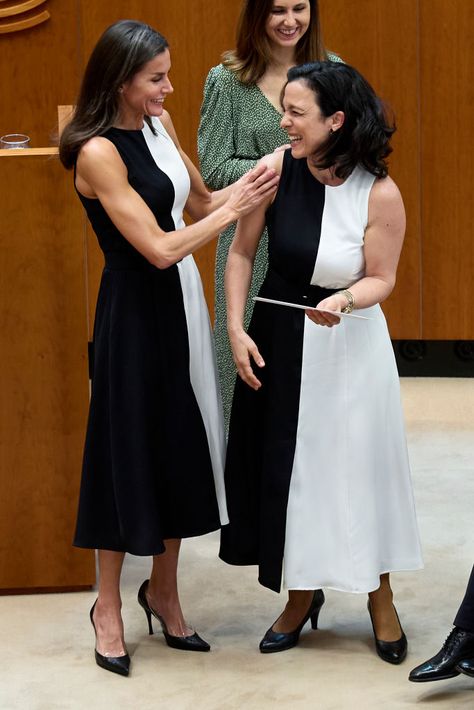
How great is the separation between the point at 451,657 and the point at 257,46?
1.92m

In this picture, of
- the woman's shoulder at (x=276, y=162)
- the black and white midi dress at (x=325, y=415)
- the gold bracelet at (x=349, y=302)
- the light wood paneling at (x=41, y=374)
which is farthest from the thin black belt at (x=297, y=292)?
the light wood paneling at (x=41, y=374)

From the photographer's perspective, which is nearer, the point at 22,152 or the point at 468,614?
the point at 468,614

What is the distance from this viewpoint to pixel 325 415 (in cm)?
327

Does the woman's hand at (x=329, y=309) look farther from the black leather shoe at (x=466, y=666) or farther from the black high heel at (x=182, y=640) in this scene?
the black high heel at (x=182, y=640)

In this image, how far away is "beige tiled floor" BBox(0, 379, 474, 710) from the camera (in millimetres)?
3186

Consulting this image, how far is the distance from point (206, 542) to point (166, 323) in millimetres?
1368

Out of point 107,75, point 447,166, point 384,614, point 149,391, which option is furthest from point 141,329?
point 447,166

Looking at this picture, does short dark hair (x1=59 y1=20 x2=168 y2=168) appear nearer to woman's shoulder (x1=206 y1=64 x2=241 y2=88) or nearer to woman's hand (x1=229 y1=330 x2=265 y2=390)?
woman's hand (x1=229 y1=330 x2=265 y2=390)

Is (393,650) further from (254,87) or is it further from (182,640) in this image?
(254,87)

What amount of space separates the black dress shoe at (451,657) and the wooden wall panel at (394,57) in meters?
3.28

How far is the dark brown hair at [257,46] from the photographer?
389 cm

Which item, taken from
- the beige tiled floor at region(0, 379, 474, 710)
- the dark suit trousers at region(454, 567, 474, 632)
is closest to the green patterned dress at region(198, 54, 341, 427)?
the beige tiled floor at region(0, 379, 474, 710)

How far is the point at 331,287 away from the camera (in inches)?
128

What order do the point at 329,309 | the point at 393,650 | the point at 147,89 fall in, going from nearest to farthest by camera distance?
the point at 329,309
the point at 147,89
the point at 393,650
